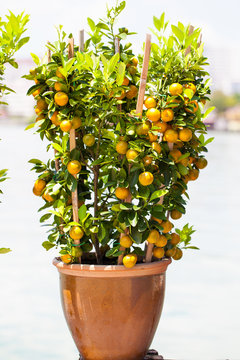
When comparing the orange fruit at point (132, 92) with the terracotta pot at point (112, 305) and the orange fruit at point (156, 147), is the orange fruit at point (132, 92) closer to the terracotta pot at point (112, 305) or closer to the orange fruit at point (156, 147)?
the orange fruit at point (156, 147)

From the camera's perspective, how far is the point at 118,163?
2195 mm

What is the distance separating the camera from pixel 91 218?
2.22 meters

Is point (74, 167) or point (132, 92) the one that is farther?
point (132, 92)

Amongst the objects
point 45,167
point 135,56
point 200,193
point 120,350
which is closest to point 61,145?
point 45,167

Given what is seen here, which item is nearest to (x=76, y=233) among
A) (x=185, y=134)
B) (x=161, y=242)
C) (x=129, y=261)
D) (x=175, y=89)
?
(x=129, y=261)

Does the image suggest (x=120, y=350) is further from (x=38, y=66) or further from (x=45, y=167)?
Result: (x=38, y=66)

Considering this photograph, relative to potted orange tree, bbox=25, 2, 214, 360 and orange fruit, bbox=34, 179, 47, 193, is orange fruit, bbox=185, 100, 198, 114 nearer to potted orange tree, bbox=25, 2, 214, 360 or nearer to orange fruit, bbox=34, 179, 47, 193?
potted orange tree, bbox=25, 2, 214, 360

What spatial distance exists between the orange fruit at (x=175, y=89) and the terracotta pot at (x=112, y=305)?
70cm

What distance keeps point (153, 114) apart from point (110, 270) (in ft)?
2.09

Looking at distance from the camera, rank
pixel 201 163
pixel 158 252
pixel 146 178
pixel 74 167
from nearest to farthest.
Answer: pixel 146 178 < pixel 74 167 < pixel 158 252 < pixel 201 163

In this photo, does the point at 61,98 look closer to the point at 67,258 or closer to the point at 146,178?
the point at 146,178

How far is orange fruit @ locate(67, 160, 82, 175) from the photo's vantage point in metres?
2.15

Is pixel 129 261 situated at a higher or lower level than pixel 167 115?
lower

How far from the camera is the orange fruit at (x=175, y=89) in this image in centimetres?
209
